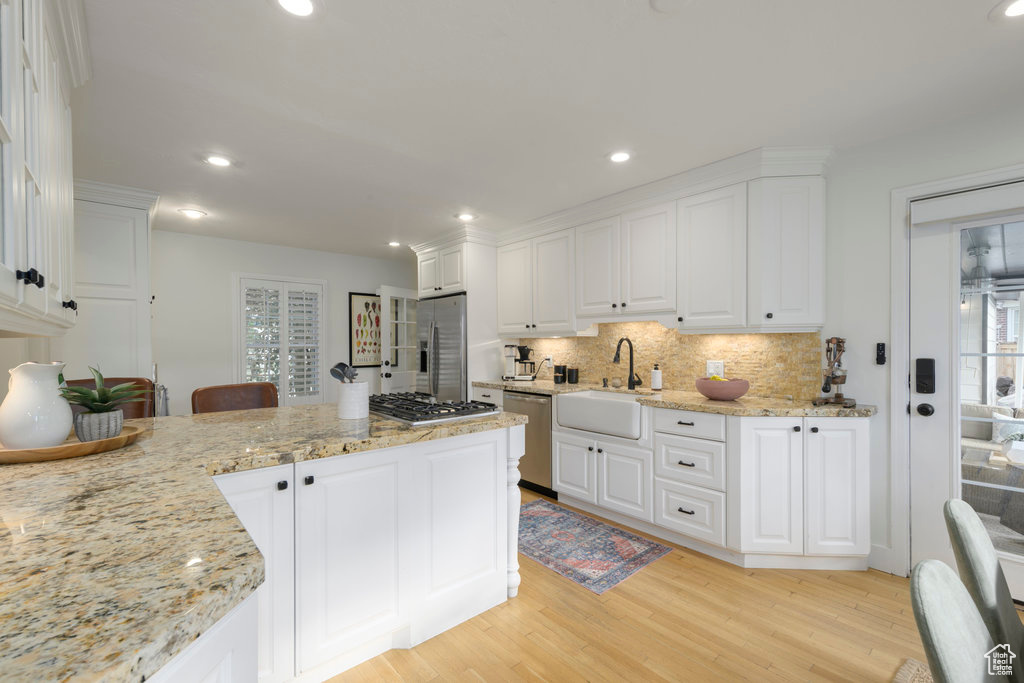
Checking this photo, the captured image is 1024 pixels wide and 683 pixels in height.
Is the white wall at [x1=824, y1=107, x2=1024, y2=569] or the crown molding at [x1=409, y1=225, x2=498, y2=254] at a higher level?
the crown molding at [x1=409, y1=225, x2=498, y2=254]

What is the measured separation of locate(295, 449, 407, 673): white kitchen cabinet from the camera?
157cm

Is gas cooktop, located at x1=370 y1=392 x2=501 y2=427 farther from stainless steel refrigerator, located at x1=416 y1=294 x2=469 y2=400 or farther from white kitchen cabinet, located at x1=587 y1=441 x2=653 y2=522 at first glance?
stainless steel refrigerator, located at x1=416 y1=294 x2=469 y2=400

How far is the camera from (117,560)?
2.23ft

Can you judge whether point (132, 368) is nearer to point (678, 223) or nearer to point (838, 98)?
point (678, 223)

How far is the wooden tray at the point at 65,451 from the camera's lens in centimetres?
125

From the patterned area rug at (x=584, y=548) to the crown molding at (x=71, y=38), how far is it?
3031mm

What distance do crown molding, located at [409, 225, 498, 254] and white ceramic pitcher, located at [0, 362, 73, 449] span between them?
3.30 meters

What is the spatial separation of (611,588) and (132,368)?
11.8 ft

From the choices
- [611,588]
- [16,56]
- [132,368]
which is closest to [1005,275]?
[611,588]

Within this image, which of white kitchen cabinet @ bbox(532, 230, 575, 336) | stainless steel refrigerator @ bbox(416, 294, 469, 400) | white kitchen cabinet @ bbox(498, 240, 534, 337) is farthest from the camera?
stainless steel refrigerator @ bbox(416, 294, 469, 400)

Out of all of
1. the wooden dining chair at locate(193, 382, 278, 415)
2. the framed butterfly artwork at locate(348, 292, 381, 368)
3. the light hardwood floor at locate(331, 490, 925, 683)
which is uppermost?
the framed butterfly artwork at locate(348, 292, 381, 368)

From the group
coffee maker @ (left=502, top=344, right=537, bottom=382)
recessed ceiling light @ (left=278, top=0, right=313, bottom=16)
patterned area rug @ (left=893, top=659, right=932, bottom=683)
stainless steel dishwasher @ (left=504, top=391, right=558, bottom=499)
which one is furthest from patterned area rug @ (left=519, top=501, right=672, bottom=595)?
recessed ceiling light @ (left=278, top=0, right=313, bottom=16)

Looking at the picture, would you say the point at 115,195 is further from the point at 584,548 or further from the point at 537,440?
the point at 584,548

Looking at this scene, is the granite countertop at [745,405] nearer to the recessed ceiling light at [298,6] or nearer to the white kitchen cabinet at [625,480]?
the white kitchen cabinet at [625,480]
